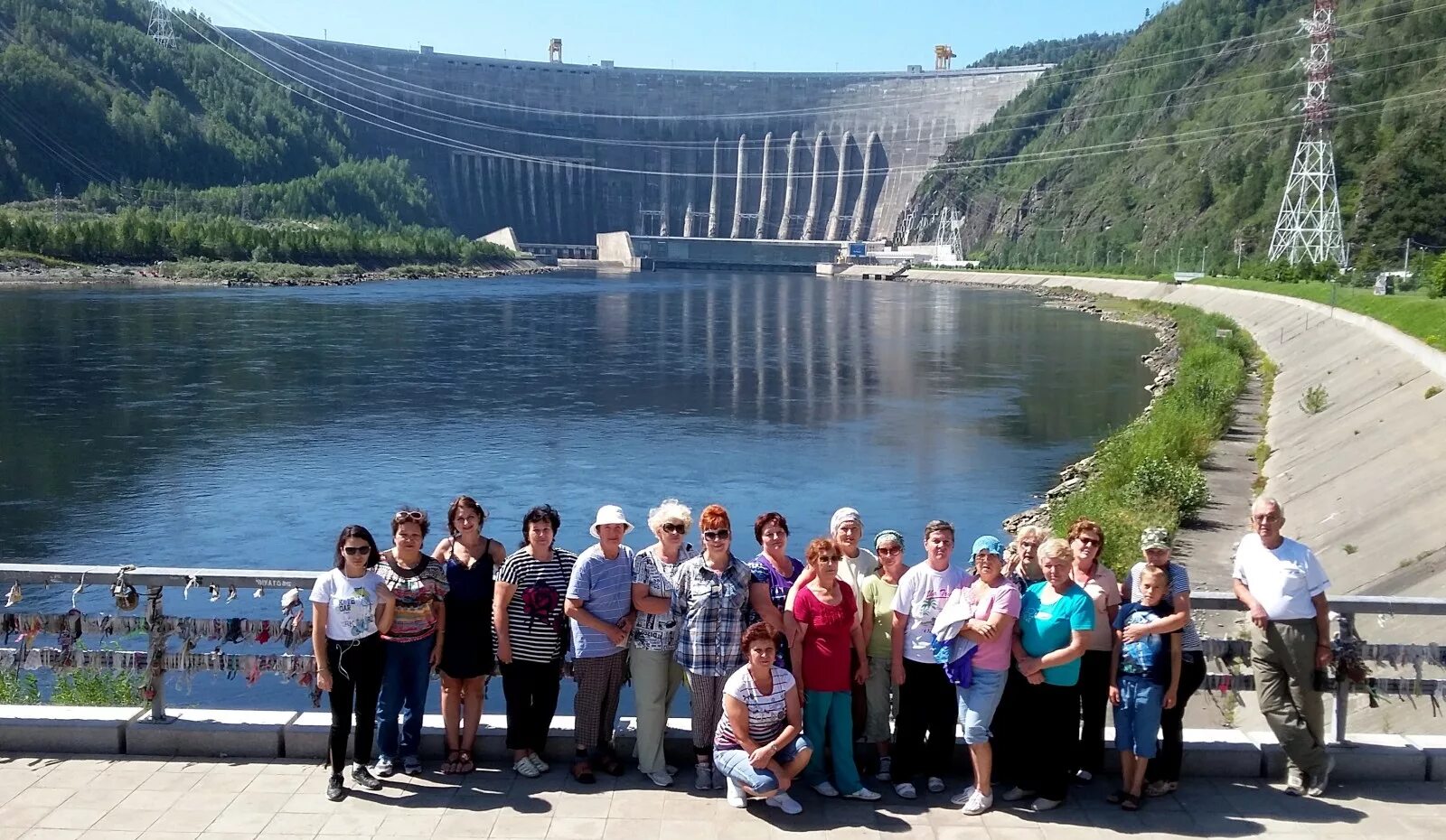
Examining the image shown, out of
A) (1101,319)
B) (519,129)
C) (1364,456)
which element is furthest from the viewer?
(519,129)

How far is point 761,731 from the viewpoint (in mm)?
6664

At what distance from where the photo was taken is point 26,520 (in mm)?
21922

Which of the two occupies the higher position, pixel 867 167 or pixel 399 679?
pixel 867 167

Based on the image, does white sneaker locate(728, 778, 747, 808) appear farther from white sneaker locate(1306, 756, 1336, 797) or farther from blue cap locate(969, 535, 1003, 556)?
white sneaker locate(1306, 756, 1336, 797)

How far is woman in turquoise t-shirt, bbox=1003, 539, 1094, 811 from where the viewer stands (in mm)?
6664

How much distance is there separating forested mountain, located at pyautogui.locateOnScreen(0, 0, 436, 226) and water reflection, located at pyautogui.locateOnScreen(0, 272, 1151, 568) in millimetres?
73438

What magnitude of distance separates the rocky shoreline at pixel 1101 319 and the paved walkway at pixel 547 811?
12.9 m

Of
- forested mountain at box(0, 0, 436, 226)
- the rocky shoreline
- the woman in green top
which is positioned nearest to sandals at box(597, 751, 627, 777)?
the woman in green top

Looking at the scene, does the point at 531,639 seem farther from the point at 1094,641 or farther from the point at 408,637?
the point at 1094,641

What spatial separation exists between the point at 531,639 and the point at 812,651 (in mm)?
1497

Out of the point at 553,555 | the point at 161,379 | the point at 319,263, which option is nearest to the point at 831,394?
the point at 161,379

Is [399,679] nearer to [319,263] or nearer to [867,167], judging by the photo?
[319,263]

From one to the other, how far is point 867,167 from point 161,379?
14563cm

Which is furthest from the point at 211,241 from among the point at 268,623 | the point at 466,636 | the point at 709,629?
the point at 709,629
